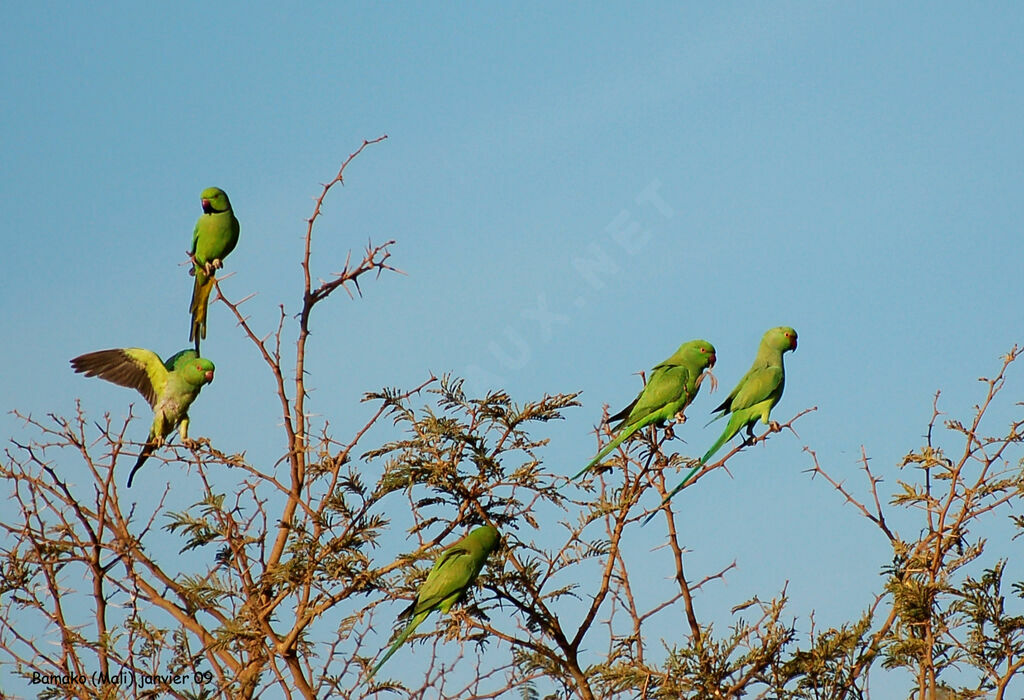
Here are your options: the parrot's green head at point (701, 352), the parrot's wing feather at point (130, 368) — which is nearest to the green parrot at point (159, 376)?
the parrot's wing feather at point (130, 368)

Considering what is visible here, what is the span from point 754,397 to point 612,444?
1.19 metres

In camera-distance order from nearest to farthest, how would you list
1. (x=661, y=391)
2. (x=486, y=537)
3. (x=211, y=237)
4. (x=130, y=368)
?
1. (x=486, y=537)
2. (x=661, y=391)
3. (x=130, y=368)
4. (x=211, y=237)

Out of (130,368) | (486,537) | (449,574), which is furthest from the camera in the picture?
(130,368)

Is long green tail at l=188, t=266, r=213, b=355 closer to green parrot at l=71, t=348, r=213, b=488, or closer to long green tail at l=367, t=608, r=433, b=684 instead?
green parrot at l=71, t=348, r=213, b=488

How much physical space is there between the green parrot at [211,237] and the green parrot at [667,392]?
2.69 m

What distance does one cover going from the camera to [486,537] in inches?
175

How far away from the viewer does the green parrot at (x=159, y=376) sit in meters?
5.77

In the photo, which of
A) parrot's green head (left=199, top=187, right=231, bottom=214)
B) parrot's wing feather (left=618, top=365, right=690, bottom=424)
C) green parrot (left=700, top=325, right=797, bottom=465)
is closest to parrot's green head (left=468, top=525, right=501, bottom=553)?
parrot's wing feather (left=618, top=365, right=690, bottom=424)

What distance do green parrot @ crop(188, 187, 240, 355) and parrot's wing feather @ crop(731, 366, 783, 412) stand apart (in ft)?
10.4

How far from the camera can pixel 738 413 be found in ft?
18.6

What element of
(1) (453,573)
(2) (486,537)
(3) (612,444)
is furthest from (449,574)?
(3) (612,444)

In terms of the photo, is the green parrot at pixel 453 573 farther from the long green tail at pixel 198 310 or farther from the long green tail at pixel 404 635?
the long green tail at pixel 198 310

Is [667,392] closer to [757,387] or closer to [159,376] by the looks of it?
[757,387]

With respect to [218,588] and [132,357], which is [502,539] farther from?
[132,357]
